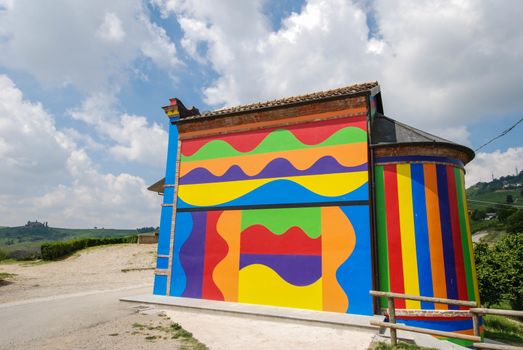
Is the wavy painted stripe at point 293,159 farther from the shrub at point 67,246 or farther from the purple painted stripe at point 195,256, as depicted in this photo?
the shrub at point 67,246

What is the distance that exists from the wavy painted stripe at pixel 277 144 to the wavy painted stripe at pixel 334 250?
2.12m

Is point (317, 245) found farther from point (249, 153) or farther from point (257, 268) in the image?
point (249, 153)

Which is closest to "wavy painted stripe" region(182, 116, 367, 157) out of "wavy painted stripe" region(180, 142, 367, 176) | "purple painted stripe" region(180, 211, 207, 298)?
"wavy painted stripe" region(180, 142, 367, 176)

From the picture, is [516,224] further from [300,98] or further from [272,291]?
[272,291]

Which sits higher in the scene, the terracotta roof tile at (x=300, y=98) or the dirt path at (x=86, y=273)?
the terracotta roof tile at (x=300, y=98)

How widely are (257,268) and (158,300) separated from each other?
136 inches

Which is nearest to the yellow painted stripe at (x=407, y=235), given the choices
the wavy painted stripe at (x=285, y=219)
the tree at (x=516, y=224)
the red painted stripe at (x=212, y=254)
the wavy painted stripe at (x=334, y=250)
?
the wavy painted stripe at (x=334, y=250)

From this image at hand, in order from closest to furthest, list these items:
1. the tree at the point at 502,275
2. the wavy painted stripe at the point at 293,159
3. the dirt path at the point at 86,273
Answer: the wavy painted stripe at the point at 293,159
the dirt path at the point at 86,273
the tree at the point at 502,275

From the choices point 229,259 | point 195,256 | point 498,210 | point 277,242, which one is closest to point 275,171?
point 277,242

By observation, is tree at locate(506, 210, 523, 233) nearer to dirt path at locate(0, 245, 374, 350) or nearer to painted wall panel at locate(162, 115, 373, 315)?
painted wall panel at locate(162, 115, 373, 315)

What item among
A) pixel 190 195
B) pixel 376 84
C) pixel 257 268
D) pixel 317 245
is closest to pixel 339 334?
pixel 317 245

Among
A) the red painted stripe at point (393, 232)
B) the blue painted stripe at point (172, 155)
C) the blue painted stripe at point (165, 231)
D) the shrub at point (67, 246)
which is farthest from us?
the shrub at point (67, 246)

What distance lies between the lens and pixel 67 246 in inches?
1265

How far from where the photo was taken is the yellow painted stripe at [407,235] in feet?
26.9
